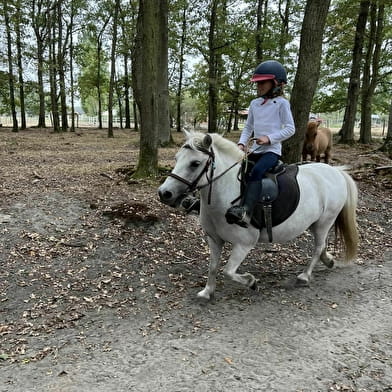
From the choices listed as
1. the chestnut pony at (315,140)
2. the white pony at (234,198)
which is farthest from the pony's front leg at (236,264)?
the chestnut pony at (315,140)

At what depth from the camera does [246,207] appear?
3.80 meters

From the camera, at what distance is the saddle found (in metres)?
4.04

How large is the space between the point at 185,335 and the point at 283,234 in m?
1.68

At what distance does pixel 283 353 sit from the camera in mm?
3305

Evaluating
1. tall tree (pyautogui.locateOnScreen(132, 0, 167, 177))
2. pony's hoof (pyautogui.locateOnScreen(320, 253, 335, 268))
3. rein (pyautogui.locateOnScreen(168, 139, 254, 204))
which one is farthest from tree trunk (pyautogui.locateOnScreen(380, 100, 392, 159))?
rein (pyautogui.locateOnScreen(168, 139, 254, 204))

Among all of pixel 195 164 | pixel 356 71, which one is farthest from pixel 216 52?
pixel 195 164

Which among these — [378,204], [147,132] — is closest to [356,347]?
[378,204]

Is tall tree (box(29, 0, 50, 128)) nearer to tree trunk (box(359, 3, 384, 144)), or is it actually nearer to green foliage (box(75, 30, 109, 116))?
green foliage (box(75, 30, 109, 116))

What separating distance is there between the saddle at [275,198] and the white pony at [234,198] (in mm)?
98

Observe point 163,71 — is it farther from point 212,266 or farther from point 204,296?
point 204,296

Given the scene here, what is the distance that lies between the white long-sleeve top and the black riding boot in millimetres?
473

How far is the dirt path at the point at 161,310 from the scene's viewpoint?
3.02 meters

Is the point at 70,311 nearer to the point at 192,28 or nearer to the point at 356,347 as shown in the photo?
the point at 356,347

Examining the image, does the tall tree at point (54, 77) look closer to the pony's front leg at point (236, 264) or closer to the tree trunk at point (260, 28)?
the tree trunk at point (260, 28)
